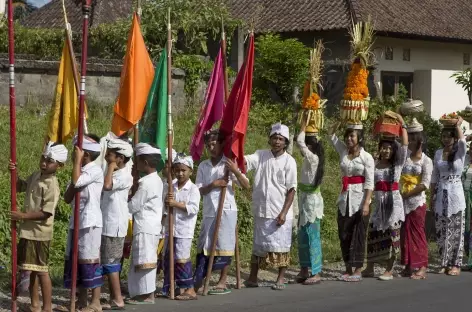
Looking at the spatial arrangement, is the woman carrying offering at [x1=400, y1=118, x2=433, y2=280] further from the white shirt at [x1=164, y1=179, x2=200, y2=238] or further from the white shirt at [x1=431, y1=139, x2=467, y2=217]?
the white shirt at [x1=164, y1=179, x2=200, y2=238]

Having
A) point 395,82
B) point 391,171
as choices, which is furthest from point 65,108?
point 395,82

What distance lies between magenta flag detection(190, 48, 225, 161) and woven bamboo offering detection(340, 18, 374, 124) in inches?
58.4

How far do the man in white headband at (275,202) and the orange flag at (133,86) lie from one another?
1295mm

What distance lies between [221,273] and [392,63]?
1675 cm

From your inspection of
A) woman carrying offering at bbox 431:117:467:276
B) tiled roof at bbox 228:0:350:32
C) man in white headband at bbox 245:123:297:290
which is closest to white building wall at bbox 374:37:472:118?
tiled roof at bbox 228:0:350:32

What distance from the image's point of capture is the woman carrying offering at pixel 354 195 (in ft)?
35.4

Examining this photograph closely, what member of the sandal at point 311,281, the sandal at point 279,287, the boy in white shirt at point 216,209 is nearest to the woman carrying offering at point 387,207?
the sandal at point 311,281

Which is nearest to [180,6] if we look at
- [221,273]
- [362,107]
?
[362,107]

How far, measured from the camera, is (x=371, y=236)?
11.3 metres

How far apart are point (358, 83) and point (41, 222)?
168 inches

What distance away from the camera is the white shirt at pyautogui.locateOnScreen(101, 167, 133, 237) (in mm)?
8719

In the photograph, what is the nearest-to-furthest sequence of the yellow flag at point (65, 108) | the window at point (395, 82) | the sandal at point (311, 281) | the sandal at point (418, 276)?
the yellow flag at point (65, 108)
the sandal at point (311, 281)
the sandal at point (418, 276)
the window at point (395, 82)

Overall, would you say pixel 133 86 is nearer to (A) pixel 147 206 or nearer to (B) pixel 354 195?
(A) pixel 147 206

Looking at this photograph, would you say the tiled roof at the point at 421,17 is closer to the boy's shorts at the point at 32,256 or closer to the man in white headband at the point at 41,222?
the man in white headband at the point at 41,222
